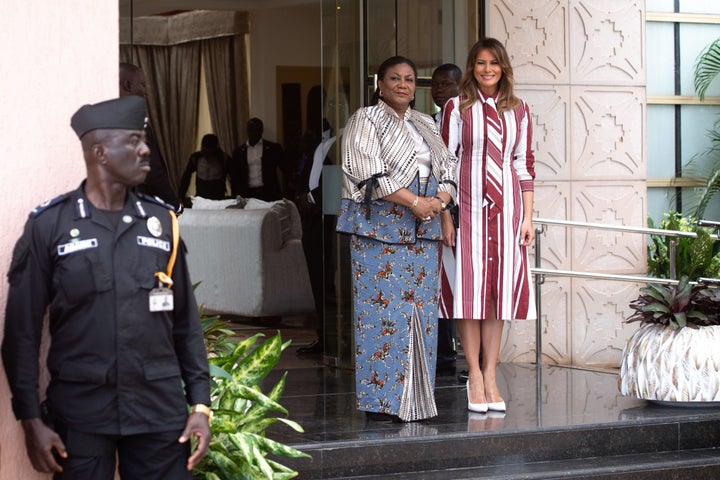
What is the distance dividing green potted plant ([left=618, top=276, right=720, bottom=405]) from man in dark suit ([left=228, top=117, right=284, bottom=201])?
18.7ft

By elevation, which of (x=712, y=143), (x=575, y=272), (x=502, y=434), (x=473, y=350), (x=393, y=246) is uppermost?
(x=712, y=143)

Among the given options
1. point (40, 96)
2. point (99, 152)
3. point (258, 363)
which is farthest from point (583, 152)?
point (99, 152)

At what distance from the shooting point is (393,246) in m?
5.62

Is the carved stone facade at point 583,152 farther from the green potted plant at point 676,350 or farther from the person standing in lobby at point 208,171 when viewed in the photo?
the person standing in lobby at point 208,171

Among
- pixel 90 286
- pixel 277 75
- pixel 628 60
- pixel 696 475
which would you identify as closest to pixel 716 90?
pixel 628 60

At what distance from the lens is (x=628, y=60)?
799 centimetres

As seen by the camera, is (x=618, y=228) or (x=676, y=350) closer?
(x=676, y=350)

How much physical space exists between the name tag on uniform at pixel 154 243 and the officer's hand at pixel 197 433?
1.48ft

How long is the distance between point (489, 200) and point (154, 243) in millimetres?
3000

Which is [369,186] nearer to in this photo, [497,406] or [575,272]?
[497,406]

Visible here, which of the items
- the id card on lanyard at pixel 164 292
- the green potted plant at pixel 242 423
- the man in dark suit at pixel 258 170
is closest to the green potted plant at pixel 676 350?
the green potted plant at pixel 242 423

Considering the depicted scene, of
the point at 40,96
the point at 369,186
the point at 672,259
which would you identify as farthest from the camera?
the point at 672,259

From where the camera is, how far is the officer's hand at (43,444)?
3078 millimetres

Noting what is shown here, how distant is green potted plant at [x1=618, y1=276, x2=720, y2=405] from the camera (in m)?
6.11
